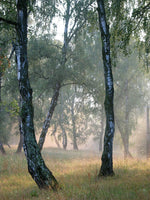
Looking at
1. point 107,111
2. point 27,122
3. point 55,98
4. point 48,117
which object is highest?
point 55,98

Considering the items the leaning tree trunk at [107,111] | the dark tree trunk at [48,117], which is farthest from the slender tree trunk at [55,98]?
the leaning tree trunk at [107,111]

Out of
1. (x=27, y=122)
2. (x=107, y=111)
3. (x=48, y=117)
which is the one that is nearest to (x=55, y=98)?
(x=48, y=117)

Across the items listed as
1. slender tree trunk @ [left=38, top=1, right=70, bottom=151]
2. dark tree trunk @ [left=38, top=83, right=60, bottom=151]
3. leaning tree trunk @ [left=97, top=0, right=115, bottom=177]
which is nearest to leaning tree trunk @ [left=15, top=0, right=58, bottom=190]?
leaning tree trunk @ [left=97, top=0, right=115, bottom=177]

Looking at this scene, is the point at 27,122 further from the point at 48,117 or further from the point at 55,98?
the point at 55,98

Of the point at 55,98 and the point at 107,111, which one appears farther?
the point at 55,98

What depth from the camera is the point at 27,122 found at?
249 inches

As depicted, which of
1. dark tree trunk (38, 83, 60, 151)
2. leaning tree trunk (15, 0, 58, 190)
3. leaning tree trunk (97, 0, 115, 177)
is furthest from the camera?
dark tree trunk (38, 83, 60, 151)

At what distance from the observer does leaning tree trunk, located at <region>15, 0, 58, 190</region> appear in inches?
239

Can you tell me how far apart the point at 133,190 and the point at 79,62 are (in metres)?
10.8

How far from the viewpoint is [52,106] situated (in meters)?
13.5

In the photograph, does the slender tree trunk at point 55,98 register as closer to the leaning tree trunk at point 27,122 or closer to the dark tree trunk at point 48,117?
the dark tree trunk at point 48,117

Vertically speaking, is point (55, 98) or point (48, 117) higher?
point (55, 98)

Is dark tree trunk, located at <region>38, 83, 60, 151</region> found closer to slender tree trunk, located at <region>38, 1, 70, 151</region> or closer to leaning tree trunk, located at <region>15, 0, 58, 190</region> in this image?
slender tree trunk, located at <region>38, 1, 70, 151</region>

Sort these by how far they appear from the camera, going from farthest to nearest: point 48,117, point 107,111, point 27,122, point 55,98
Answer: point 55,98
point 48,117
point 107,111
point 27,122
